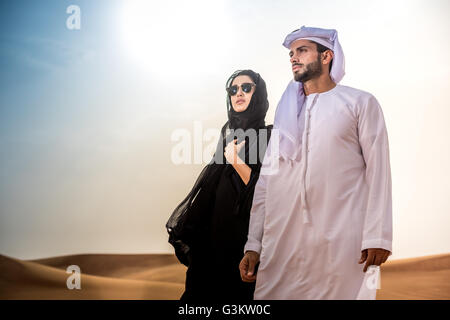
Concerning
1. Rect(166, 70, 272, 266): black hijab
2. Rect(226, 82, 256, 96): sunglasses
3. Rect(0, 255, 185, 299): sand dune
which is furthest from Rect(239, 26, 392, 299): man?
Rect(0, 255, 185, 299): sand dune

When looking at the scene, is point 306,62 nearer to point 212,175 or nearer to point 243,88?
point 243,88

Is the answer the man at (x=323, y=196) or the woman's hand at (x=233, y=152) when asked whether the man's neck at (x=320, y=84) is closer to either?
the man at (x=323, y=196)

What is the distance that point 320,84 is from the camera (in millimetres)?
2963

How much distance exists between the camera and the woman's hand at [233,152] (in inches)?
134

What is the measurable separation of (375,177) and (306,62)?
32.0 inches

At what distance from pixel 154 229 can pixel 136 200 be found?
243 mm

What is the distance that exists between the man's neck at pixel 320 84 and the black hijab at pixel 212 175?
1.71 feet

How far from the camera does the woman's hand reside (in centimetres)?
340

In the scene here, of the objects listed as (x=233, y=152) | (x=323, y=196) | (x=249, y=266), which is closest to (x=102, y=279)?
(x=233, y=152)

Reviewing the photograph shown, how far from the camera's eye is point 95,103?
387 centimetres

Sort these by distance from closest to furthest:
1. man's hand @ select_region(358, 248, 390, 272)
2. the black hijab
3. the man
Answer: man's hand @ select_region(358, 248, 390, 272) < the man < the black hijab

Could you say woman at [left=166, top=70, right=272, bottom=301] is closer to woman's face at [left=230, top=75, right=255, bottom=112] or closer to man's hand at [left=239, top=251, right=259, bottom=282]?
woman's face at [left=230, top=75, right=255, bottom=112]

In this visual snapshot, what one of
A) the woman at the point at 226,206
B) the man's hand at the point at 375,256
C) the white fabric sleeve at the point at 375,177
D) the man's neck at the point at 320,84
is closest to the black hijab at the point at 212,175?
the woman at the point at 226,206

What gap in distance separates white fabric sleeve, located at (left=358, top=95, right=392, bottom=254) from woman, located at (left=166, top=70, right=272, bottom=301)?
868 mm
